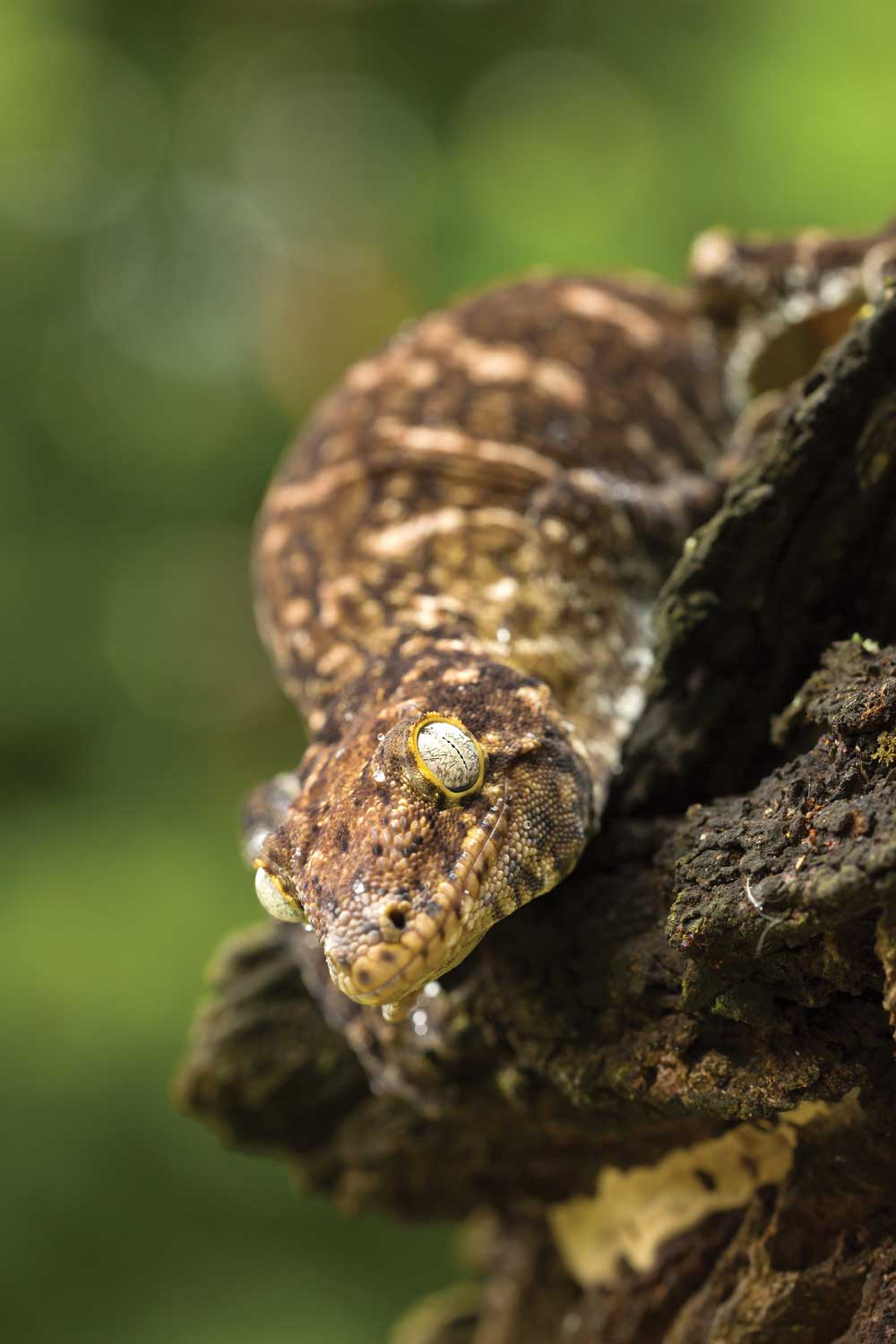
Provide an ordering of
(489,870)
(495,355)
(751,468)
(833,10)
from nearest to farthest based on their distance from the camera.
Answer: (489,870), (751,468), (495,355), (833,10)

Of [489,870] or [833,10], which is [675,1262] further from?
[833,10]

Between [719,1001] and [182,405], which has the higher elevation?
[182,405]

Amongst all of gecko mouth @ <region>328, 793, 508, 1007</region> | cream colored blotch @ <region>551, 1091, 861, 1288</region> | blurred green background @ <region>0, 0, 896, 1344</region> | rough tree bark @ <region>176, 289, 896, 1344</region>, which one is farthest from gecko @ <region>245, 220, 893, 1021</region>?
blurred green background @ <region>0, 0, 896, 1344</region>

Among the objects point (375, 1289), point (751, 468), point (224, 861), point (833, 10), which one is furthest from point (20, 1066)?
point (833, 10)

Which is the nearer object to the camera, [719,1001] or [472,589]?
[719,1001]

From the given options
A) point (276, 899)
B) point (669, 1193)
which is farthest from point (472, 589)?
point (669, 1193)

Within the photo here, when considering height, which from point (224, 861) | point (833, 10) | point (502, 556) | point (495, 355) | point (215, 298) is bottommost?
point (502, 556)

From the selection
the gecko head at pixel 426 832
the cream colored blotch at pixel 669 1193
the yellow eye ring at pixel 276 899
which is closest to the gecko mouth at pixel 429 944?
the gecko head at pixel 426 832

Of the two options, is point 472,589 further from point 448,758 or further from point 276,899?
point 276,899
